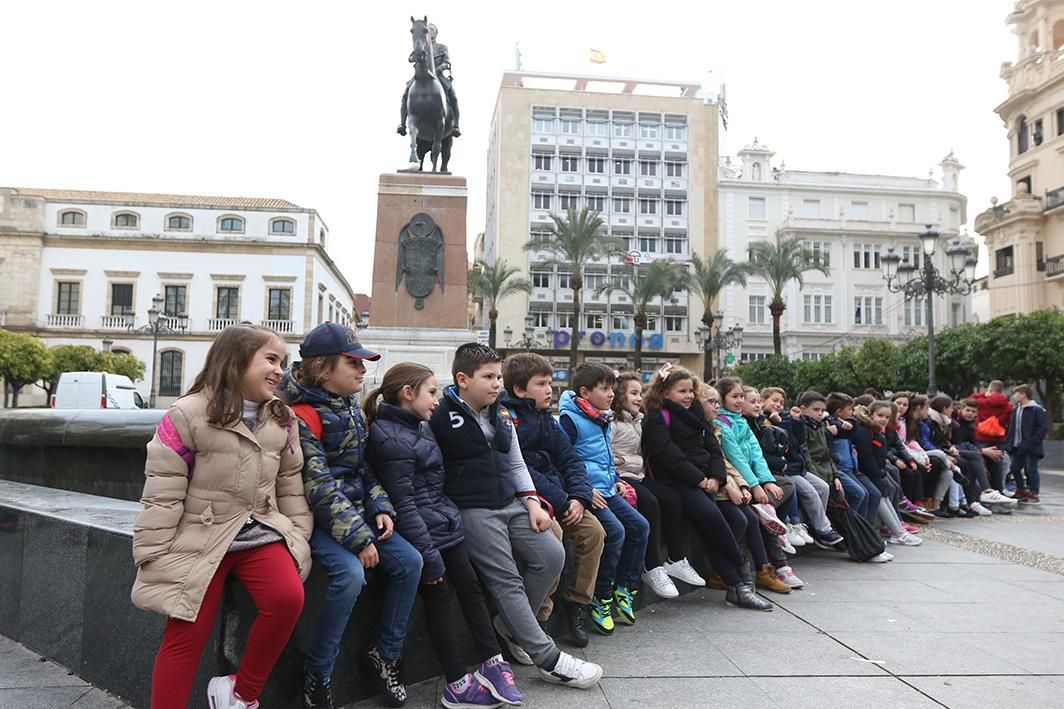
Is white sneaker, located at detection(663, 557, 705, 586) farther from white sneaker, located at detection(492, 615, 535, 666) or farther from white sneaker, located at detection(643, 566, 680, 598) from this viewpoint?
white sneaker, located at detection(492, 615, 535, 666)

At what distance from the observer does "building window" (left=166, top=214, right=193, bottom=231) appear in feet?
157

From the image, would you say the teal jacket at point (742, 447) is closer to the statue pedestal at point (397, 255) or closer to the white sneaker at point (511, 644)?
the white sneaker at point (511, 644)

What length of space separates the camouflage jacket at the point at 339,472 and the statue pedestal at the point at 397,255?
9.51 metres

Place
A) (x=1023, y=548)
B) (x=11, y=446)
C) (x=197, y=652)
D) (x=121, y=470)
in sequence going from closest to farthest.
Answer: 1. (x=197, y=652)
2. (x=121, y=470)
3. (x=11, y=446)
4. (x=1023, y=548)

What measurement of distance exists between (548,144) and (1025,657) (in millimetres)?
53500

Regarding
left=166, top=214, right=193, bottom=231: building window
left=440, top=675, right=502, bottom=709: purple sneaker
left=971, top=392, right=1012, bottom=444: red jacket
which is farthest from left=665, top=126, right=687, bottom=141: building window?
left=440, top=675, right=502, bottom=709: purple sneaker

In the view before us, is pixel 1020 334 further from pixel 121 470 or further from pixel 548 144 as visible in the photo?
pixel 548 144

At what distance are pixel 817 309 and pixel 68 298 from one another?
50559 millimetres

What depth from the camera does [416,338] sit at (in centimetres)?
1257

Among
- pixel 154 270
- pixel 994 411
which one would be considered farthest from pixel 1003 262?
pixel 154 270

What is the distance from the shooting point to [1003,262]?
3947 cm

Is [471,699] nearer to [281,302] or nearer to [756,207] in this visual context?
[281,302]

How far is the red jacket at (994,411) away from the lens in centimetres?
1094

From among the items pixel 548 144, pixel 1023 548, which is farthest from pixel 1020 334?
pixel 548 144
